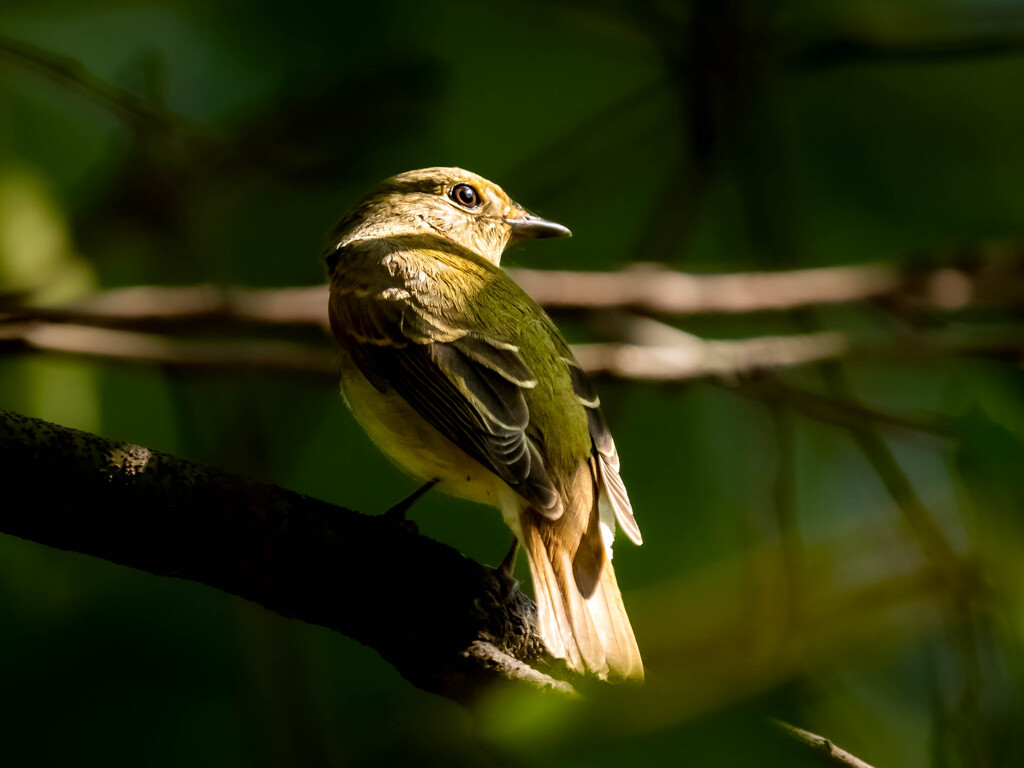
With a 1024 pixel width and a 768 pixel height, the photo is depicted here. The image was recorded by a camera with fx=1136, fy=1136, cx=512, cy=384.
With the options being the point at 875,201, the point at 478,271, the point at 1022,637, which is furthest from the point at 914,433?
the point at 1022,637

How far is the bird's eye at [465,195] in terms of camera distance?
190 inches

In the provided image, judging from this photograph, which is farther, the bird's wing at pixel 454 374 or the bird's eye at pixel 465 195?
the bird's eye at pixel 465 195

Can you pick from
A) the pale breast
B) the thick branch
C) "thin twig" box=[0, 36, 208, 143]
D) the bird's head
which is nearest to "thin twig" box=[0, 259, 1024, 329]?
the bird's head

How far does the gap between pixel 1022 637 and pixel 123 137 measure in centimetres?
518

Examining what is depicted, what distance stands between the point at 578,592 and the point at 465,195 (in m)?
2.42

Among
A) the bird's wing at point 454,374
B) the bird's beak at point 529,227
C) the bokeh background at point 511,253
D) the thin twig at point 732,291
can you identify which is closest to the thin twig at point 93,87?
the bokeh background at point 511,253

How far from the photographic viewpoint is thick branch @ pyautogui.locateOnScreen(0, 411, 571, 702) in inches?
82.6

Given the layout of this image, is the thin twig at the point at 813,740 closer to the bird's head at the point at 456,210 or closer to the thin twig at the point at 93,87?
the thin twig at the point at 93,87

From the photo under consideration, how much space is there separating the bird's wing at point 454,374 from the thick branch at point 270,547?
1.14 ft

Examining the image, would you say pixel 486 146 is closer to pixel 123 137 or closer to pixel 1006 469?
pixel 123 137

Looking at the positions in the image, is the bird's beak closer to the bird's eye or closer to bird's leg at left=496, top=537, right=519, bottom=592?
the bird's eye

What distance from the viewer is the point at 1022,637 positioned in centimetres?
193

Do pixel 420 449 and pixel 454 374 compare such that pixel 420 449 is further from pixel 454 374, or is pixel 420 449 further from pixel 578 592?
pixel 578 592

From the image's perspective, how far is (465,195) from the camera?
15.8 ft
